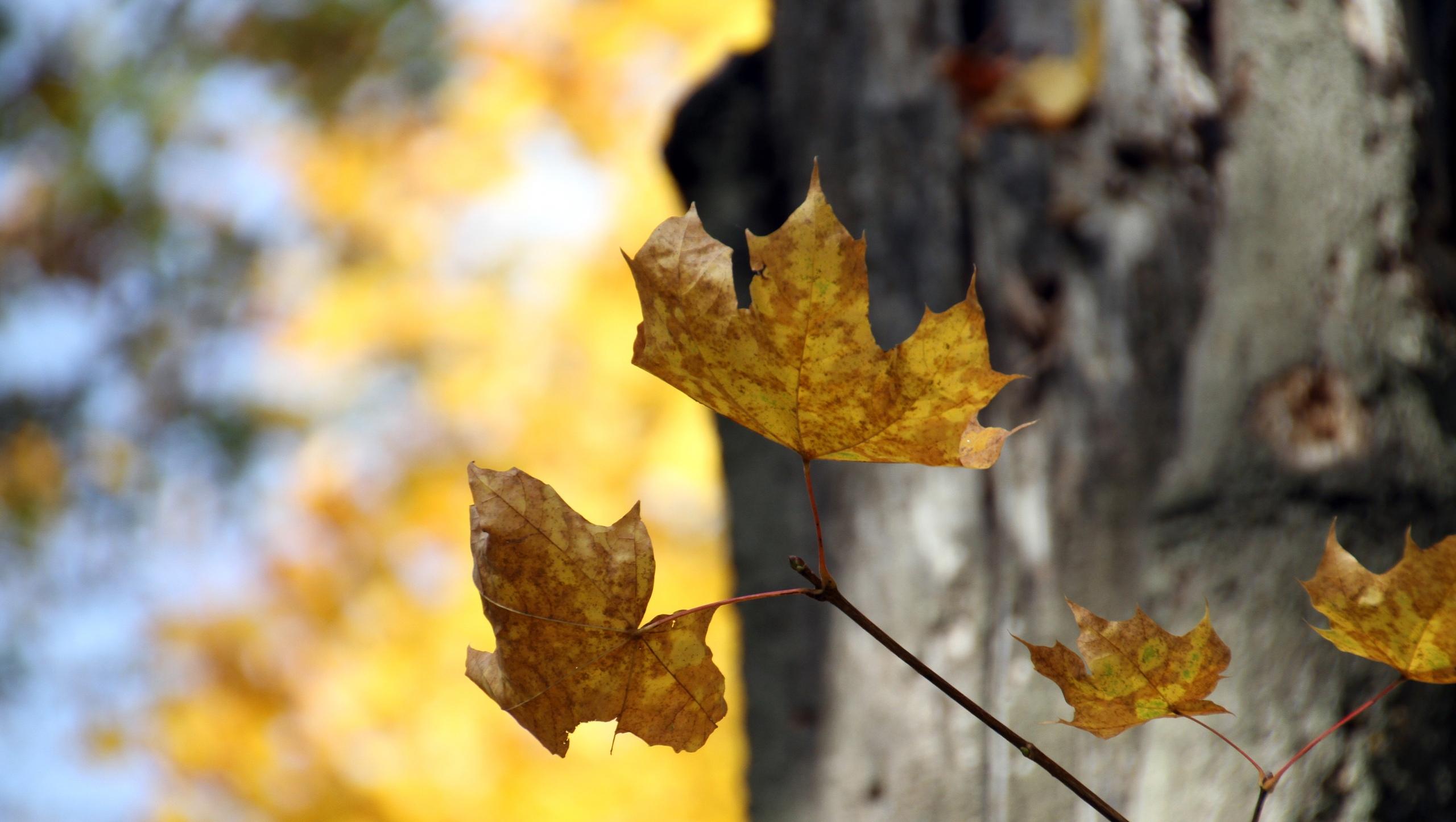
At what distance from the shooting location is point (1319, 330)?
0.63 meters

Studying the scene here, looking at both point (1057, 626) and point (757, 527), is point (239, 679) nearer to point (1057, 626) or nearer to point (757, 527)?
point (757, 527)

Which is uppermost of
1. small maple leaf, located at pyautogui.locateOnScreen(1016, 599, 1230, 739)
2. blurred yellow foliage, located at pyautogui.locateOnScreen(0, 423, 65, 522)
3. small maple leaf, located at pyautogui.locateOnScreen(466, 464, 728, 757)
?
blurred yellow foliage, located at pyautogui.locateOnScreen(0, 423, 65, 522)

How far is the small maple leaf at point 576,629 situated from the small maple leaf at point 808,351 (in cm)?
5

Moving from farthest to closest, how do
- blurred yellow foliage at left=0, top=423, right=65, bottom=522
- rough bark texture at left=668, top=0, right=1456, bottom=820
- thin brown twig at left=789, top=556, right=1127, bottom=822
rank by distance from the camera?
blurred yellow foliage at left=0, top=423, right=65, bottom=522, rough bark texture at left=668, top=0, right=1456, bottom=820, thin brown twig at left=789, top=556, right=1127, bottom=822

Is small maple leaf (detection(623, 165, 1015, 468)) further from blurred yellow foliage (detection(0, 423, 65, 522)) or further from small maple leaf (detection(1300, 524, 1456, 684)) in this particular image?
blurred yellow foliage (detection(0, 423, 65, 522))

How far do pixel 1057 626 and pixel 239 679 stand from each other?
7.73 ft

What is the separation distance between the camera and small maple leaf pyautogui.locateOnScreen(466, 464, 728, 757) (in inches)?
9.7

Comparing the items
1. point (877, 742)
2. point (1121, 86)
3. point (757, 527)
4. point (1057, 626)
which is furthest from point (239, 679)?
point (1121, 86)

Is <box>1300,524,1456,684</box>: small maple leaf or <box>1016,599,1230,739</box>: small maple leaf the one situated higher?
<box>1016,599,1230,739</box>: small maple leaf

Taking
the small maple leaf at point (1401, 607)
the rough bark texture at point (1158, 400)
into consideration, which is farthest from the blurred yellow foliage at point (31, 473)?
the small maple leaf at point (1401, 607)

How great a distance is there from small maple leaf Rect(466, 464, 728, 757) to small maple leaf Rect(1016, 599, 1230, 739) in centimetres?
10

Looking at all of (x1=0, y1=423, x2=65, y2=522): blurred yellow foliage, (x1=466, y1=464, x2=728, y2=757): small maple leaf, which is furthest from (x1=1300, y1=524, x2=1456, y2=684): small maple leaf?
(x1=0, y1=423, x2=65, y2=522): blurred yellow foliage

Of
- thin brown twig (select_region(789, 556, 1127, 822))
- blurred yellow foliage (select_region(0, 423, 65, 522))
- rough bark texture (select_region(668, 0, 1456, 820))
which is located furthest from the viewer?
blurred yellow foliage (select_region(0, 423, 65, 522))

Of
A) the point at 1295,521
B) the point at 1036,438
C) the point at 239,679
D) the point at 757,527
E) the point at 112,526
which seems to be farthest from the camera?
the point at 112,526
